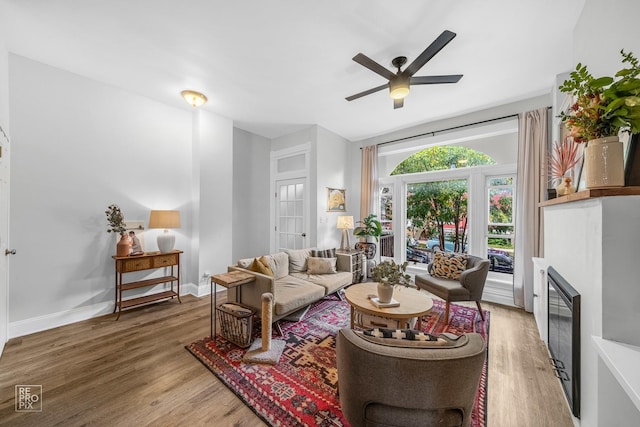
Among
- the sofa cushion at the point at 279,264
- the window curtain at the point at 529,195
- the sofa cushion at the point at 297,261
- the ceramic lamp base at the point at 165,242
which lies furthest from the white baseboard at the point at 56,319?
the window curtain at the point at 529,195

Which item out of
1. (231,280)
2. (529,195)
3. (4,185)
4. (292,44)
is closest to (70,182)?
(4,185)

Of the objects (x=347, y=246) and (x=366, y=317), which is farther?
(x=347, y=246)

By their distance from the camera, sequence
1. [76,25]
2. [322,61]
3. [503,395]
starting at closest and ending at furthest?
[503,395]
[76,25]
[322,61]

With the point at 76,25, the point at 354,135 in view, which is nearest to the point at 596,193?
the point at 76,25

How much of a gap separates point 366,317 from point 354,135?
3.77 m

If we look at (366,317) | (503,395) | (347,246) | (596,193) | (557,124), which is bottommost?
(503,395)

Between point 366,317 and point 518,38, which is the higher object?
point 518,38

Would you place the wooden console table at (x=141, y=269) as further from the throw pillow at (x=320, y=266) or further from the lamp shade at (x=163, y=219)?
the throw pillow at (x=320, y=266)

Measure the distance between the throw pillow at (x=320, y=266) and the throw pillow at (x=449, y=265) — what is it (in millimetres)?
1460

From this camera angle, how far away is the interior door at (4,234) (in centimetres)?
215

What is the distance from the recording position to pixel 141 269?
3.11 m

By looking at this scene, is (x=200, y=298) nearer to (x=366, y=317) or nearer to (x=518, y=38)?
(x=366, y=317)

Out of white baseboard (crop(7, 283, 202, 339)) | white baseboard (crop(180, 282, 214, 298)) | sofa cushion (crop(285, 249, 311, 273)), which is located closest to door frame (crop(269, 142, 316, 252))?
sofa cushion (crop(285, 249, 311, 273))

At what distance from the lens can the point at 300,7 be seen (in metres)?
1.92
